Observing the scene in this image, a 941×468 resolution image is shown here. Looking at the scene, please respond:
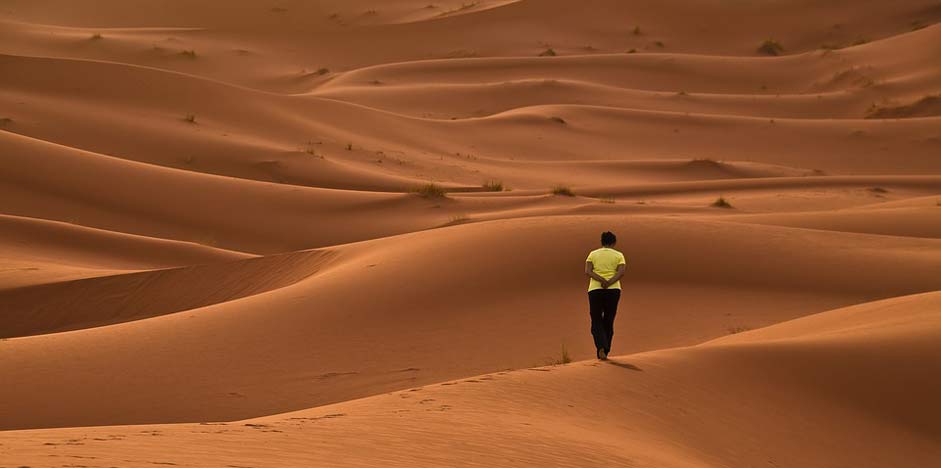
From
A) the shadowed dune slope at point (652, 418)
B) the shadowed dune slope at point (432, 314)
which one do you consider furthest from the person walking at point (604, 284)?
the shadowed dune slope at point (432, 314)

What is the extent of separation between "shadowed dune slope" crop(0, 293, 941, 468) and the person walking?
0.31 metres

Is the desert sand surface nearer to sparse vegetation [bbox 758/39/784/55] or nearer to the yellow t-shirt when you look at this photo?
the yellow t-shirt

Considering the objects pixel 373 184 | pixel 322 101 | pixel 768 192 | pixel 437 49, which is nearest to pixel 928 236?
pixel 768 192

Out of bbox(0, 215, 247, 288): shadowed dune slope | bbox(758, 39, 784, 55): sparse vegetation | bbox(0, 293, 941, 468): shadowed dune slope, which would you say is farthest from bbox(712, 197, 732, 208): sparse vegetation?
bbox(758, 39, 784, 55): sparse vegetation

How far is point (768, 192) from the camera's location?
23.4 m

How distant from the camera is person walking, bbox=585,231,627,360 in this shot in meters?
8.75

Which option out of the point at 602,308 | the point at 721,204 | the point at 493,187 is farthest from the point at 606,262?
the point at 493,187

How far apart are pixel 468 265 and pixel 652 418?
18.9 ft

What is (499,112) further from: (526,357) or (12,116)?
(526,357)

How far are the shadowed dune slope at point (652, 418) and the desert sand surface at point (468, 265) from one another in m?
0.03

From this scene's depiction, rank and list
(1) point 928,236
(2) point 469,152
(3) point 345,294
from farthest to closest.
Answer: (2) point 469,152 → (1) point 928,236 → (3) point 345,294

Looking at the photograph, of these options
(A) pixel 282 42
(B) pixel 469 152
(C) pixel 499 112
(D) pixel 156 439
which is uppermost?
(A) pixel 282 42

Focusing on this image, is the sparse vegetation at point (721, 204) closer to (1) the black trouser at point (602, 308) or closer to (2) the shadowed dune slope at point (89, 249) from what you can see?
(2) the shadowed dune slope at point (89, 249)

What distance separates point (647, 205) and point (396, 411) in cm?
1328
